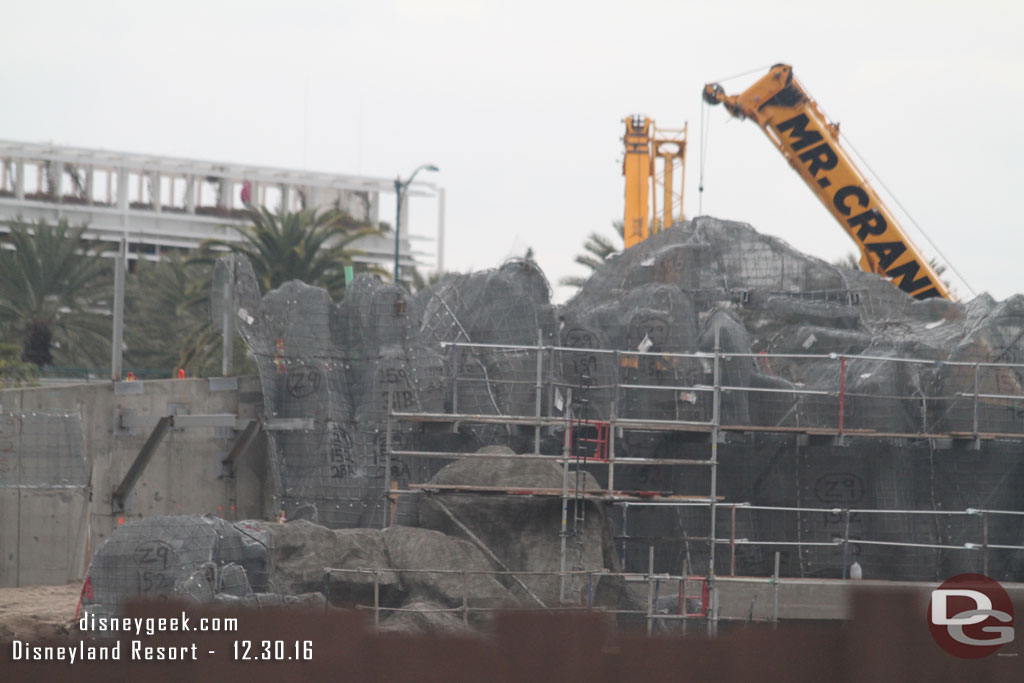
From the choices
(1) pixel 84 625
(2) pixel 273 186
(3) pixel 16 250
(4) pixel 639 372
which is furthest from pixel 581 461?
(2) pixel 273 186

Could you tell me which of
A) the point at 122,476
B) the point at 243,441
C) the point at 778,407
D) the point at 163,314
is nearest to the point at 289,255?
the point at 163,314

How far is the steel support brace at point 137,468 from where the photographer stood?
2039 cm

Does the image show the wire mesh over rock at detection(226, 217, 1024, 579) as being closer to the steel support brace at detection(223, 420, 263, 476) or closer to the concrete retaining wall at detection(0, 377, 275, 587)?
the steel support brace at detection(223, 420, 263, 476)

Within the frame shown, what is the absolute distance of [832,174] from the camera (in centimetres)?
2631

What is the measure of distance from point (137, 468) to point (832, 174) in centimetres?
1375

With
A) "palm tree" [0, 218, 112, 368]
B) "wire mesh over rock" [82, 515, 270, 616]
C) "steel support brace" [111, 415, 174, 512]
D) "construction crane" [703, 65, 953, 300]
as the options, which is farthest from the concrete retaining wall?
"palm tree" [0, 218, 112, 368]

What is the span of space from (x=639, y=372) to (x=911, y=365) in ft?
11.8

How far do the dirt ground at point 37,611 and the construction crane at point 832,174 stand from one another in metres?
15.0

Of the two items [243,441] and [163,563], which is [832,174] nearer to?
[243,441]

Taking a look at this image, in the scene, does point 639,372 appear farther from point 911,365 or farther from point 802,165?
point 802,165

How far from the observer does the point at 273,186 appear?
6681cm

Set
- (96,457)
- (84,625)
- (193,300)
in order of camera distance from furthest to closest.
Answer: (193,300) → (96,457) → (84,625)

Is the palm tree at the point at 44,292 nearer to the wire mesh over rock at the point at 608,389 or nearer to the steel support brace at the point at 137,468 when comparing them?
the steel support brace at the point at 137,468

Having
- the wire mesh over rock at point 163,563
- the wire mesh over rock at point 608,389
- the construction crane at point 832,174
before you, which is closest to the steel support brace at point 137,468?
the wire mesh over rock at point 608,389
